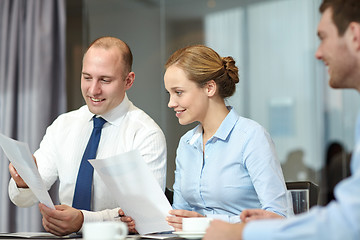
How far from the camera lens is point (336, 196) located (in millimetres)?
1095

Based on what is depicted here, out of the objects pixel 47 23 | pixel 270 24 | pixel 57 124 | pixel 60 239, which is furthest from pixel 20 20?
pixel 60 239

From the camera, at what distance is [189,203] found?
210cm

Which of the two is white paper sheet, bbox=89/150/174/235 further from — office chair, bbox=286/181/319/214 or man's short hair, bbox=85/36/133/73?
man's short hair, bbox=85/36/133/73

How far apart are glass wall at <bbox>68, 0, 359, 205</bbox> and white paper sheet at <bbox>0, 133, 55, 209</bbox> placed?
5.70 ft

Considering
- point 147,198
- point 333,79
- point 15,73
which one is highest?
point 15,73

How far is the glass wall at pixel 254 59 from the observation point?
3.23 metres

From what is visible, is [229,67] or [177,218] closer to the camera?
[177,218]

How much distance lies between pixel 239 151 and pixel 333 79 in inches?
27.4

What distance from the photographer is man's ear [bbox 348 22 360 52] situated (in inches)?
48.7

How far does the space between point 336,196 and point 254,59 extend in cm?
236

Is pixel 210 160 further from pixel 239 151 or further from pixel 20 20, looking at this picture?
pixel 20 20

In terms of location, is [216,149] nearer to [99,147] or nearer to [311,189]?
[311,189]

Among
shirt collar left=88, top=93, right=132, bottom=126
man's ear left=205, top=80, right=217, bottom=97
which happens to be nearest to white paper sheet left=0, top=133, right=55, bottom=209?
shirt collar left=88, top=93, right=132, bottom=126

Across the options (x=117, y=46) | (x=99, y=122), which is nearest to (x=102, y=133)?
(x=99, y=122)
